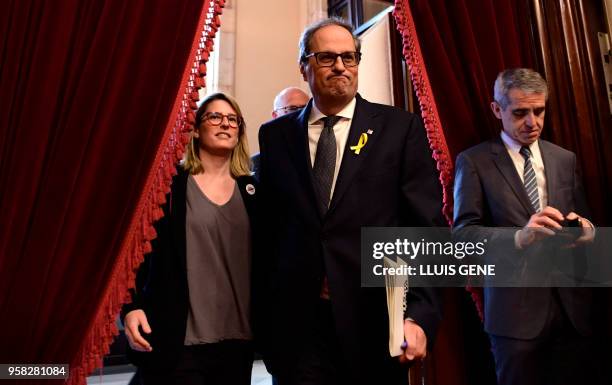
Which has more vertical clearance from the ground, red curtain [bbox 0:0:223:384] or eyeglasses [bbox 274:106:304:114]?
eyeglasses [bbox 274:106:304:114]

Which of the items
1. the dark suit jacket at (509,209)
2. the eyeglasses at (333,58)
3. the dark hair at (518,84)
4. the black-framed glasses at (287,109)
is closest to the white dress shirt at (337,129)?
the eyeglasses at (333,58)

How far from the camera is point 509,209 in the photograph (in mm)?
1538

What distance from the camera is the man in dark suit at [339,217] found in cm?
112

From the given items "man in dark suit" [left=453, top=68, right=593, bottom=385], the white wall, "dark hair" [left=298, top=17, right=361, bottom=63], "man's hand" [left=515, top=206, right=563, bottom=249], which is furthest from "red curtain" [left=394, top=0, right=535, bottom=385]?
the white wall

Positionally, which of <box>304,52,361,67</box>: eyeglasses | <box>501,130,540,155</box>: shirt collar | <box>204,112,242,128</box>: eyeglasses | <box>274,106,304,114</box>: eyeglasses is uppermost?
<box>274,106,304,114</box>: eyeglasses

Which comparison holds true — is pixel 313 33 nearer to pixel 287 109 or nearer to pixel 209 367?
pixel 209 367

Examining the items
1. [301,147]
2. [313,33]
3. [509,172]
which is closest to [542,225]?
[509,172]

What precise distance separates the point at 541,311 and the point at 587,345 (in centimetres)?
19

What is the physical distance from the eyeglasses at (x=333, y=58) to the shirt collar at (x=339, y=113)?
10 cm

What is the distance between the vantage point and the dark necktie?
1.19 metres

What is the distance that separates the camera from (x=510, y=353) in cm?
144

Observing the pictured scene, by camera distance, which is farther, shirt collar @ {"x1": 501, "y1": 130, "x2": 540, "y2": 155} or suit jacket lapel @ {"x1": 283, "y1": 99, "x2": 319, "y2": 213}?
shirt collar @ {"x1": 501, "y1": 130, "x2": 540, "y2": 155}

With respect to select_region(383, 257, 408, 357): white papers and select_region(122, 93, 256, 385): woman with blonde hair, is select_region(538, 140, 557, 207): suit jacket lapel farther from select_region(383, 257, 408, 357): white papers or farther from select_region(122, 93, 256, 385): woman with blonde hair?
select_region(122, 93, 256, 385): woman with blonde hair

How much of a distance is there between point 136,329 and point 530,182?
1334 millimetres
